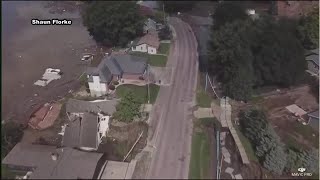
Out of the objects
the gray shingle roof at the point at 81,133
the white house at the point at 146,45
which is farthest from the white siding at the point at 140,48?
the gray shingle roof at the point at 81,133

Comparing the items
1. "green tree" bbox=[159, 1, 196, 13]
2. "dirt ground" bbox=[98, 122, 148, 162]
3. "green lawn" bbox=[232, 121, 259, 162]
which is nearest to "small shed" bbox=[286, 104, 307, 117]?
"green lawn" bbox=[232, 121, 259, 162]

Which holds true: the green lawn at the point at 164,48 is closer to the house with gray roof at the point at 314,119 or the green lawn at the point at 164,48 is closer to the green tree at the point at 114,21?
the green tree at the point at 114,21

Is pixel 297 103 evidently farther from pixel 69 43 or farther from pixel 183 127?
pixel 69 43

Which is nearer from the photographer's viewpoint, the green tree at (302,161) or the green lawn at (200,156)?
the green lawn at (200,156)

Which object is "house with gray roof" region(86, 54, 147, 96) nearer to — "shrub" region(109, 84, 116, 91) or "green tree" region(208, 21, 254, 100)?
"shrub" region(109, 84, 116, 91)

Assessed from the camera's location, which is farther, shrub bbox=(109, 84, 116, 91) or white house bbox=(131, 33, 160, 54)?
white house bbox=(131, 33, 160, 54)

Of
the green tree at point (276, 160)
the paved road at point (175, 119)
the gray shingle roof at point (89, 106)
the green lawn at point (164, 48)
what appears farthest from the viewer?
the green lawn at point (164, 48)
